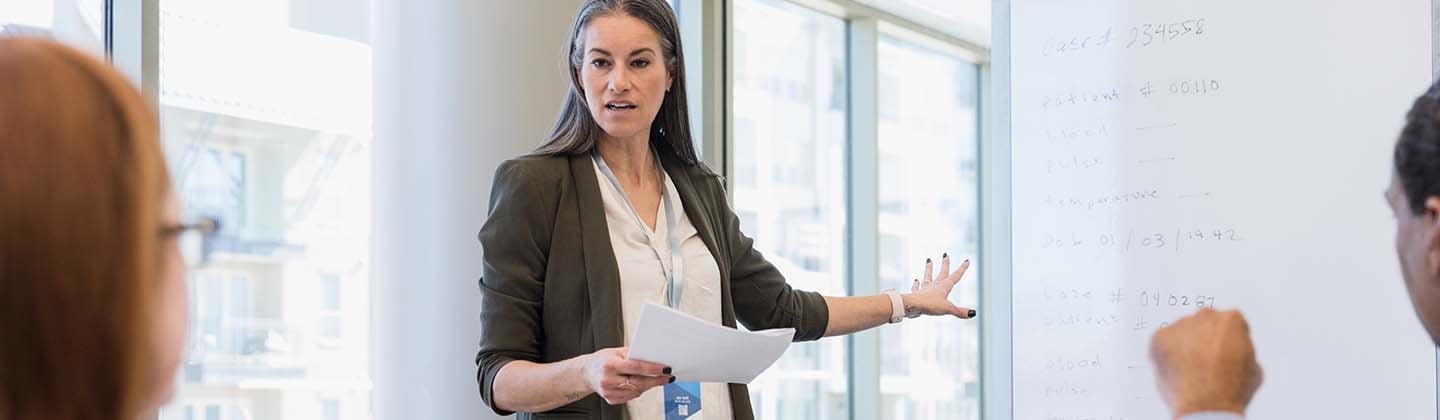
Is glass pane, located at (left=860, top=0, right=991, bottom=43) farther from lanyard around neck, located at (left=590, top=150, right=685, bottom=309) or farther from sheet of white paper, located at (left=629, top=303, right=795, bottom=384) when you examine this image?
sheet of white paper, located at (left=629, top=303, right=795, bottom=384)

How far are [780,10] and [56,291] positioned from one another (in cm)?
453

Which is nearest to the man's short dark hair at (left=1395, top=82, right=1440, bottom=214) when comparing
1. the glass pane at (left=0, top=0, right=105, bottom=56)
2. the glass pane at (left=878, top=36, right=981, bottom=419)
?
the glass pane at (left=0, top=0, right=105, bottom=56)

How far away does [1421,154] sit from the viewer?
119 cm

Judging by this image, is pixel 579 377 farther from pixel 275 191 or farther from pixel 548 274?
pixel 275 191

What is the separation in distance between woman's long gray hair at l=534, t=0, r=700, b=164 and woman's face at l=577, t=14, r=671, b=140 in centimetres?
2

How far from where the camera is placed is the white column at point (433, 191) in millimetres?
3133

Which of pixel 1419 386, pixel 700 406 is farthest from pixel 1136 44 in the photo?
pixel 700 406

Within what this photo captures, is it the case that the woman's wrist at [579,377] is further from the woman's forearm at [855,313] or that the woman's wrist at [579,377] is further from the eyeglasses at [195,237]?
the eyeglasses at [195,237]

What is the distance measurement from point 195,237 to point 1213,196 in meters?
2.10

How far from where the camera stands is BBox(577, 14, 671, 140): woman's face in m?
2.18

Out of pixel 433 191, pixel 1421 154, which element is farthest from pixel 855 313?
pixel 1421 154

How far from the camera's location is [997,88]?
9.52 feet

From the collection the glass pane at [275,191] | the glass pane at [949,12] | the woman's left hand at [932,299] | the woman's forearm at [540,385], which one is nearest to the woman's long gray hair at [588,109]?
the woman's forearm at [540,385]

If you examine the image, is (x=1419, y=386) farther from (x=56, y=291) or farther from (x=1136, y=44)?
(x=56, y=291)
